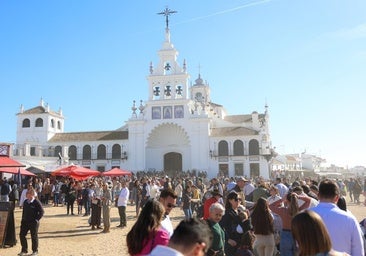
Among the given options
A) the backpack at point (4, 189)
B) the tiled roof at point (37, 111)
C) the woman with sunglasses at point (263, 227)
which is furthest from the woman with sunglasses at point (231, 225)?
the tiled roof at point (37, 111)

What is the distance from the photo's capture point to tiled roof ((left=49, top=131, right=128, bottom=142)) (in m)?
45.2

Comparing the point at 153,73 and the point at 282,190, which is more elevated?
the point at 153,73

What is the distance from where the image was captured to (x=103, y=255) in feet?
29.8

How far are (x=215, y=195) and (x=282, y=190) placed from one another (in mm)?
4924

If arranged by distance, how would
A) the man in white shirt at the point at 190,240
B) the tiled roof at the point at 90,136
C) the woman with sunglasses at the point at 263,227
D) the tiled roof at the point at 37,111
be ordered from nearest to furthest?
1. the man in white shirt at the point at 190,240
2. the woman with sunglasses at the point at 263,227
3. the tiled roof at the point at 90,136
4. the tiled roof at the point at 37,111

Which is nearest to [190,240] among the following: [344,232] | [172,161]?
[344,232]

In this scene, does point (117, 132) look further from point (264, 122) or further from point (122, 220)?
point (122, 220)

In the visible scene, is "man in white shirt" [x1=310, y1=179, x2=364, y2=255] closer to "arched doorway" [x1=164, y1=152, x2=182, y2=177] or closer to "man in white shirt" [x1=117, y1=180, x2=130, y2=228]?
"man in white shirt" [x1=117, y1=180, x2=130, y2=228]

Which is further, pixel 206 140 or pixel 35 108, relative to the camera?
pixel 35 108

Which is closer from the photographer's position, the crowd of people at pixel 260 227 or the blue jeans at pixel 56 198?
the crowd of people at pixel 260 227

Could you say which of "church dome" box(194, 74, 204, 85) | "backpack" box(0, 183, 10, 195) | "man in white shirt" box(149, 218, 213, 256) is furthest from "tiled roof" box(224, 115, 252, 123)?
"man in white shirt" box(149, 218, 213, 256)

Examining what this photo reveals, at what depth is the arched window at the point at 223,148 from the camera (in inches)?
1645

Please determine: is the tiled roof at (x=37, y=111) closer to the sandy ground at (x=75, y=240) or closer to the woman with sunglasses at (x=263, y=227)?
the sandy ground at (x=75, y=240)

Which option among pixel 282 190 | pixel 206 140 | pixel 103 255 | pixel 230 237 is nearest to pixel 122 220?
pixel 103 255
